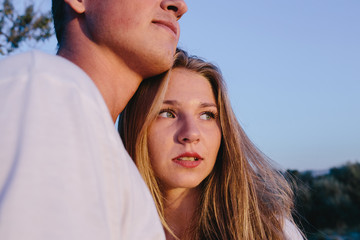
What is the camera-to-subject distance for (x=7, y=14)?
5918 millimetres

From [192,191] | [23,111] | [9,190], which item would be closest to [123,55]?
[23,111]

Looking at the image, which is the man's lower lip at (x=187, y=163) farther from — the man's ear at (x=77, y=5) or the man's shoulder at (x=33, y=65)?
the man's shoulder at (x=33, y=65)

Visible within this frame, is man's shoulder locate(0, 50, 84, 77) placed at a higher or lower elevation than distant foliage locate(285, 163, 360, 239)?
higher

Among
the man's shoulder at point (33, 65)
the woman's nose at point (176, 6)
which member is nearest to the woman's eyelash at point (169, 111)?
the woman's nose at point (176, 6)

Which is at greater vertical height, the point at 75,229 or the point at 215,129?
the point at 215,129

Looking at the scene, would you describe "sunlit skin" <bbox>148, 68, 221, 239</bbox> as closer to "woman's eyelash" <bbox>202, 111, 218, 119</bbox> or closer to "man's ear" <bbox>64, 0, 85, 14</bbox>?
"woman's eyelash" <bbox>202, 111, 218, 119</bbox>

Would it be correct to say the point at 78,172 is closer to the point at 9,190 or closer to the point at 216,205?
the point at 9,190

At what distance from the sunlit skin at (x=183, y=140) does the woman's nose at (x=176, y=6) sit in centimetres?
66

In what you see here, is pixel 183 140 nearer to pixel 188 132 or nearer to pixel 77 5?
pixel 188 132

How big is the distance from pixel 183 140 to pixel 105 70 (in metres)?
0.93

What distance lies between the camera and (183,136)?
2.51 meters

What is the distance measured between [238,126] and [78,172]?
7.87 ft

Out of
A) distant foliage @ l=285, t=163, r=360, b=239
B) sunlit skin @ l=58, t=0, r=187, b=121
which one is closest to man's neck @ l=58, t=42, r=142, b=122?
sunlit skin @ l=58, t=0, r=187, b=121

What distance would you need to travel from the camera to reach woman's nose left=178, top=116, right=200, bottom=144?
8.17 feet
